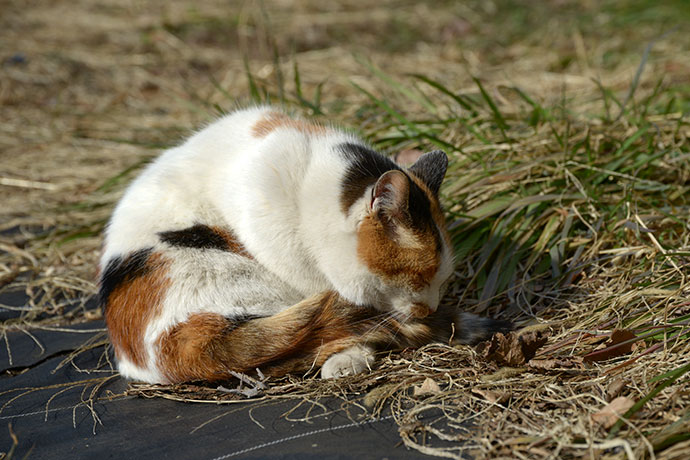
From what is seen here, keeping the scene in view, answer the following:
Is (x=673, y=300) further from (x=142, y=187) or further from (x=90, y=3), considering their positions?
(x=90, y=3)

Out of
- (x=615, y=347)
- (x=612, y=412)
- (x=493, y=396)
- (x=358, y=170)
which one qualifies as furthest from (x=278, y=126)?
(x=612, y=412)

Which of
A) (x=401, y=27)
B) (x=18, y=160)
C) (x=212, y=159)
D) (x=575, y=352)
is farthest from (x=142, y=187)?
(x=401, y=27)

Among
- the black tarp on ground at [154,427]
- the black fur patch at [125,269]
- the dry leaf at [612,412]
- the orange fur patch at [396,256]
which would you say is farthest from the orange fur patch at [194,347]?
the dry leaf at [612,412]

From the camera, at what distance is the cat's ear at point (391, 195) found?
7.04 feet

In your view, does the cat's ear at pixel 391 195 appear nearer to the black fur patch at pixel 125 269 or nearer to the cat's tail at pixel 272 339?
the cat's tail at pixel 272 339

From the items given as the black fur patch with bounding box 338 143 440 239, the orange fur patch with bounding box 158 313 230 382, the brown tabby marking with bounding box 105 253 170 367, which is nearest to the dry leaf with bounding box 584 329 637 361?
the black fur patch with bounding box 338 143 440 239

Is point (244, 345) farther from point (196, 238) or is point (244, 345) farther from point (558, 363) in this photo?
point (558, 363)

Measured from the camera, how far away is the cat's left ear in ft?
8.29

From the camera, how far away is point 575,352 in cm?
227

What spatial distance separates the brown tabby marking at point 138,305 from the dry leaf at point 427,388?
36.0 inches

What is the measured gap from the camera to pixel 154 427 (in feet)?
6.69

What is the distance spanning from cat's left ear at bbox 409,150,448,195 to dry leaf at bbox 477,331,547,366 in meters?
0.63

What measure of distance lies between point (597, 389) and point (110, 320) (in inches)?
66.0

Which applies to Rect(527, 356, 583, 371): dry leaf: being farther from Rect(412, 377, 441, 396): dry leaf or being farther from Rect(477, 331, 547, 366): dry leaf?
Rect(412, 377, 441, 396): dry leaf
